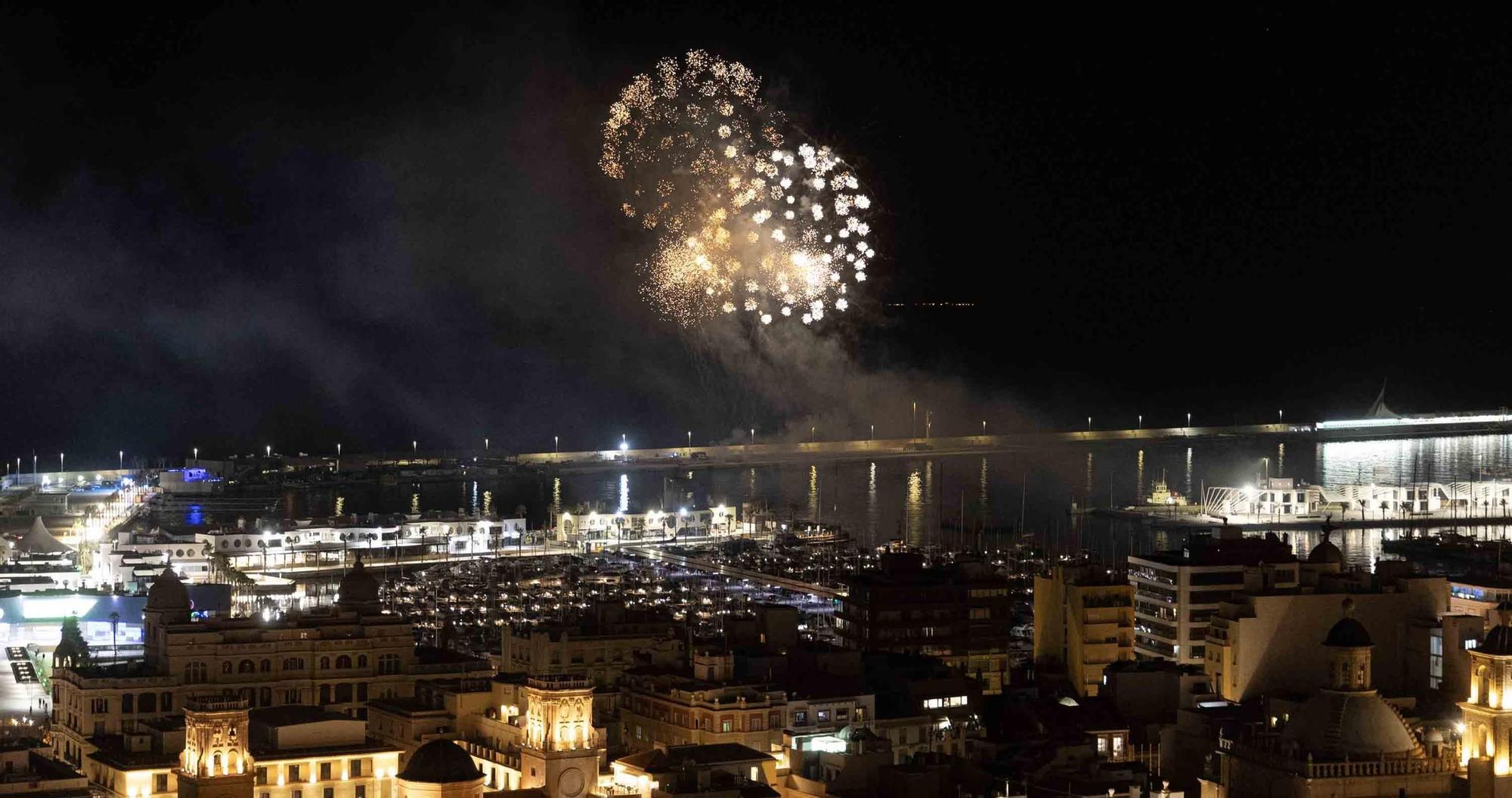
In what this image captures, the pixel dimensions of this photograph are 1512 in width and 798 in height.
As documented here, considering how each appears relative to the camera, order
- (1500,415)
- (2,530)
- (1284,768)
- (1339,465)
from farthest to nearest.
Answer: (1500,415)
(1339,465)
(2,530)
(1284,768)

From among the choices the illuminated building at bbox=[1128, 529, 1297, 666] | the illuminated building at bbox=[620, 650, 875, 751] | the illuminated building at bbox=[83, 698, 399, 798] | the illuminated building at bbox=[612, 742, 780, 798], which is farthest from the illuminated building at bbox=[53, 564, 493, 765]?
the illuminated building at bbox=[1128, 529, 1297, 666]

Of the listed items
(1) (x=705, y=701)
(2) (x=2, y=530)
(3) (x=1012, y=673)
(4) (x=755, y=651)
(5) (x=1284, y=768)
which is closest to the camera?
(5) (x=1284, y=768)

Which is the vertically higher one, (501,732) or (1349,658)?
(1349,658)

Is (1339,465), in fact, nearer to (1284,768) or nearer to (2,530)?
(2,530)

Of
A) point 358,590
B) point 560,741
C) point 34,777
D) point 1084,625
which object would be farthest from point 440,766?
point 1084,625

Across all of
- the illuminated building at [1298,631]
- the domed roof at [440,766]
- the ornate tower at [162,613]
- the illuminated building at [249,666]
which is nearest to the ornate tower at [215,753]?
the domed roof at [440,766]

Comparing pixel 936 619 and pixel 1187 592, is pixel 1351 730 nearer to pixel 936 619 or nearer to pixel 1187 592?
pixel 1187 592

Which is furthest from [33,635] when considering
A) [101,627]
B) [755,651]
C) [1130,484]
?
[1130,484]
